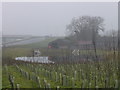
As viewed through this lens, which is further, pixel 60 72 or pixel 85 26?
pixel 85 26

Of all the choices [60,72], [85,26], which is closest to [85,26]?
[85,26]

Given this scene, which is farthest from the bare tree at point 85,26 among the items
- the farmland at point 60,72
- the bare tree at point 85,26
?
the farmland at point 60,72

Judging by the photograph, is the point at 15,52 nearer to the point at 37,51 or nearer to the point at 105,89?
the point at 37,51

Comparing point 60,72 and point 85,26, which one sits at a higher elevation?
point 85,26

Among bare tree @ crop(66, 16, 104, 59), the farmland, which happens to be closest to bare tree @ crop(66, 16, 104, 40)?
bare tree @ crop(66, 16, 104, 59)

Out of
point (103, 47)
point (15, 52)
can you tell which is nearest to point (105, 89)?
point (103, 47)

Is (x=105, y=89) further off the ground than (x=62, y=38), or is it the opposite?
(x=62, y=38)

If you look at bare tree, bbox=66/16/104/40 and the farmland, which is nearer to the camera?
the farmland

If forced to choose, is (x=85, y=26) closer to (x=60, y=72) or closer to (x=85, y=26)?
(x=85, y=26)

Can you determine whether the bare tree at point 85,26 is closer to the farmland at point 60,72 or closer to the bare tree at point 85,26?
the bare tree at point 85,26

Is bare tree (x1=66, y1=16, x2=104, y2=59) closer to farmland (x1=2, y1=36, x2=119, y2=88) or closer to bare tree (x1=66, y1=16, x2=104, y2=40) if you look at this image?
bare tree (x1=66, y1=16, x2=104, y2=40)

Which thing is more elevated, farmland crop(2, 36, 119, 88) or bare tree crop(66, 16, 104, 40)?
bare tree crop(66, 16, 104, 40)

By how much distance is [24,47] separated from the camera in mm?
9000

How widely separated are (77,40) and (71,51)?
0.68 metres
